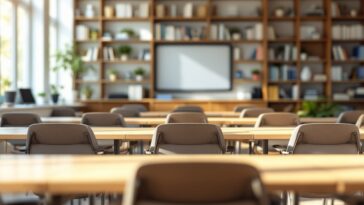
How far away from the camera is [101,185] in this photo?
1.91m

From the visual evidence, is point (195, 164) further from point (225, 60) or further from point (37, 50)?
point (225, 60)

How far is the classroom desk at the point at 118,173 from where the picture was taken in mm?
1905

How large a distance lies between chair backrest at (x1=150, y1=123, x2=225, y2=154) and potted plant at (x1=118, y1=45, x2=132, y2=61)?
25.6 ft

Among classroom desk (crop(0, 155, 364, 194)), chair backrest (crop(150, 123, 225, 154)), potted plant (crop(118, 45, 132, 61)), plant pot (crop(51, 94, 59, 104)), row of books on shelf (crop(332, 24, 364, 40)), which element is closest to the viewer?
classroom desk (crop(0, 155, 364, 194))

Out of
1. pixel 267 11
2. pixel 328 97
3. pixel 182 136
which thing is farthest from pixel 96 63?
pixel 182 136

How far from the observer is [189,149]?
3.54m

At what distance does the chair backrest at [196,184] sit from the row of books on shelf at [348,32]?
9725 millimetres

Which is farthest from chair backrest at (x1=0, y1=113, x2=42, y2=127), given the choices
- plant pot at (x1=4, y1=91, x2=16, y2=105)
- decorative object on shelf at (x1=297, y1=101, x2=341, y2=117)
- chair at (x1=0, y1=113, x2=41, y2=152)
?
decorative object on shelf at (x1=297, y1=101, x2=341, y2=117)

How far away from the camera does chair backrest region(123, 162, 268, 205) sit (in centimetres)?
171

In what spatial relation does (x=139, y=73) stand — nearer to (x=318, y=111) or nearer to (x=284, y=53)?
(x=284, y=53)

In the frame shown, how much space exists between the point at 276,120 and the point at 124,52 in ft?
20.4

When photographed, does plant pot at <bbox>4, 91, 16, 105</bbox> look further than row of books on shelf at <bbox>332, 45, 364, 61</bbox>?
No

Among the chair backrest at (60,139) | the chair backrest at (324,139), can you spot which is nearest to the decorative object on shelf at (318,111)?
the chair backrest at (324,139)

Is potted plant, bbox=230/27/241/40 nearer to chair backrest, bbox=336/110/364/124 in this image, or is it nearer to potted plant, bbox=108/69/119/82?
potted plant, bbox=108/69/119/82
